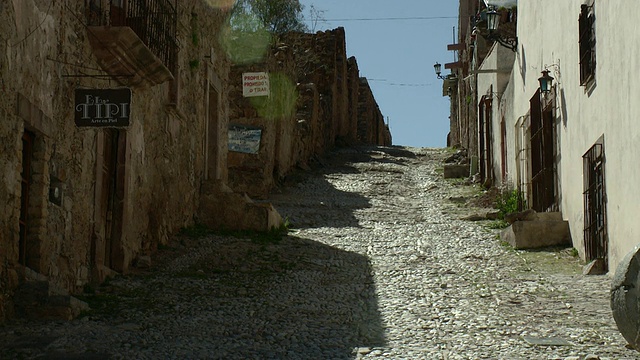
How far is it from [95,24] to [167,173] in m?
3.49

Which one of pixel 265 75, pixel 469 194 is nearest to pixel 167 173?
pixel 265 75

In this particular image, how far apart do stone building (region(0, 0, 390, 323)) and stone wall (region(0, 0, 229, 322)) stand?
0.01 metres

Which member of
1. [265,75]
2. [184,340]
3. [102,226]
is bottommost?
[184,340]

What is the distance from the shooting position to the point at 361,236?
1512cm

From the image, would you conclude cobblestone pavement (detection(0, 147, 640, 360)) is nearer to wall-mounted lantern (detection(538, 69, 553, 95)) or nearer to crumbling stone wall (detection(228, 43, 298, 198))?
wall-mounted lantern (detection(538, 69, 553, 95))

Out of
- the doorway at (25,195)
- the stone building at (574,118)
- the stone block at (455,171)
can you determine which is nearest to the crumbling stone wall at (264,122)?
the stone block at (455,171)

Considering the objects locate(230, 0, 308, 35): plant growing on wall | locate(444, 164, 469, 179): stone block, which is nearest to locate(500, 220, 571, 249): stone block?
locate(444, 164, 469, 179): stone block

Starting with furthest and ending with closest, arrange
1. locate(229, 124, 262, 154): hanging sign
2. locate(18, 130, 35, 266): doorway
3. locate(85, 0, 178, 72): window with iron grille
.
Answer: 1. locate(229, 124, 262, 154): hanging sign
2. locate(85, 0, 178, 72): window with iron grille
3. locate(18, 130, 35, 266): doorway

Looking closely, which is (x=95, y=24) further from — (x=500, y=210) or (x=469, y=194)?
(x=469, y=194)

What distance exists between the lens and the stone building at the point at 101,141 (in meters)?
8.14

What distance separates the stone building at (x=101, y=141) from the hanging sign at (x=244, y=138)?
370 cm

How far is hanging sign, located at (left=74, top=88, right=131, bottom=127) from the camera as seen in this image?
29.5 feet

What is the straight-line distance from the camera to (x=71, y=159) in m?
9.61

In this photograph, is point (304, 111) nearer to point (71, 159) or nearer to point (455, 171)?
point (455, 171)
